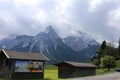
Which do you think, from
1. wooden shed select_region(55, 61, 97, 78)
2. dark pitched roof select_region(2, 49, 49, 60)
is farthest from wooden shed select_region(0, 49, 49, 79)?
wooden shed select_region(55, 61, 97, 78)

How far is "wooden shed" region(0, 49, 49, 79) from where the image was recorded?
47.8 meters

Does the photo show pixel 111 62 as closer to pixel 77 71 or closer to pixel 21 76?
pixel 77 71

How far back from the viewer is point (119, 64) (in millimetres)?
110188

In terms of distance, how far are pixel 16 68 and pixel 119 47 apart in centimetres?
11103

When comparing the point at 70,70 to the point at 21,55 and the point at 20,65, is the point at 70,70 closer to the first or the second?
the point at 21,55

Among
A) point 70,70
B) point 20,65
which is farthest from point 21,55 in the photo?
point 70,70

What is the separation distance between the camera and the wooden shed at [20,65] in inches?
1882

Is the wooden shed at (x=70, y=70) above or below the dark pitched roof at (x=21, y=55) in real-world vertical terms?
below

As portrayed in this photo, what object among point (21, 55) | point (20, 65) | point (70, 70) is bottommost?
point (70, 70)

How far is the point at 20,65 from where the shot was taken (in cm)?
4800

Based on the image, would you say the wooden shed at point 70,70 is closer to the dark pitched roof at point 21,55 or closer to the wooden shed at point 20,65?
the dark pitched roof at point 21,55

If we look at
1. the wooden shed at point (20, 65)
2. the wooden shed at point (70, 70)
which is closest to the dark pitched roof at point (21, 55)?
the wooden shed at point (20, 65)

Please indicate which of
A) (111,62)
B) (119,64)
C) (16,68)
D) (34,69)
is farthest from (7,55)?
(119,64)

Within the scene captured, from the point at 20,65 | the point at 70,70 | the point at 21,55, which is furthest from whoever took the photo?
the point at 70,70
